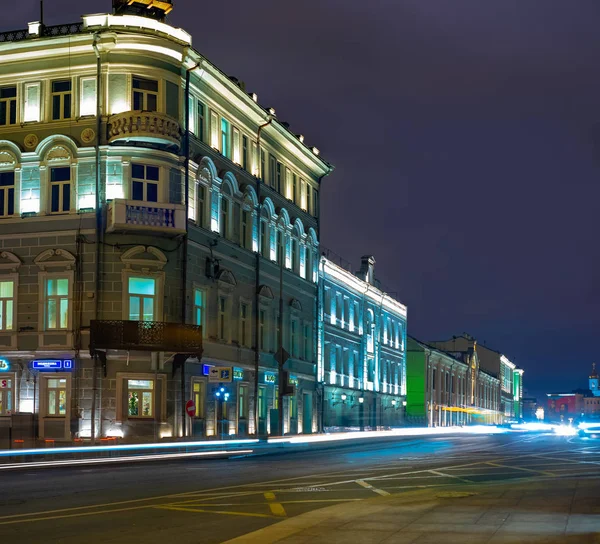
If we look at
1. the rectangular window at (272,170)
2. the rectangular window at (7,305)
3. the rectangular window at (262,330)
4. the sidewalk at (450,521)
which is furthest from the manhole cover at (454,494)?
the rectangular window at (272,170)

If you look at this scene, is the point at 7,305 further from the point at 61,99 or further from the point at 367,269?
the point at 367,269

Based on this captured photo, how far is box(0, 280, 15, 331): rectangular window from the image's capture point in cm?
4344

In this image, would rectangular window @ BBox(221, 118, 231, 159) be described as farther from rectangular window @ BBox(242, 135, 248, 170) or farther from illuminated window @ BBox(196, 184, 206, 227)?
illuminated window @ BBox(196, 184, 206, 227)

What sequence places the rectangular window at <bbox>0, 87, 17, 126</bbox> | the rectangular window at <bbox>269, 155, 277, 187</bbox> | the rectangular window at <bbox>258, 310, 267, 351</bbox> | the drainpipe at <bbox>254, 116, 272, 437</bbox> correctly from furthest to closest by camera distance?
the rectangular window at <bbox>269, 155, 277, 187</bbox> → the rectangular window at <bbox>258, 310, 267, 351</bbox> → the drainpipe at <bbox>254, 116, 272, 437</bbox> → the rectangular window at <bbox>0, 87, 17, 126</bbox>

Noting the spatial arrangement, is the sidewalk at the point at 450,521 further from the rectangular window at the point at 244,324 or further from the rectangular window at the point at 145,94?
the rectangular window at the point at 244,324

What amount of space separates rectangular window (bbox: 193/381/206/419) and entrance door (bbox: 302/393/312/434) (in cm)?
1689

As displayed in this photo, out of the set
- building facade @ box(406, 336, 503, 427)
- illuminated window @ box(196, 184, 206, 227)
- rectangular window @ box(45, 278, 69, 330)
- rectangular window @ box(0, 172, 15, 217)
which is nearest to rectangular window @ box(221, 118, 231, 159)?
illuminated window @ box(196, 184, 206, 227)

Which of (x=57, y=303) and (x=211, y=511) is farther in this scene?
(x=57, y=303)

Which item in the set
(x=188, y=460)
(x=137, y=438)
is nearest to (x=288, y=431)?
(x=137, y=438)

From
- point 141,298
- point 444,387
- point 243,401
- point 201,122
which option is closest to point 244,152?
point 201,122

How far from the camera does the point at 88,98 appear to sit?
141 ft

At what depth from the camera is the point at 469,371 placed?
131875 millimetres

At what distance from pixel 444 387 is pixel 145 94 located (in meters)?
78.3

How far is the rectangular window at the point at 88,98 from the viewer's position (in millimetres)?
42906
